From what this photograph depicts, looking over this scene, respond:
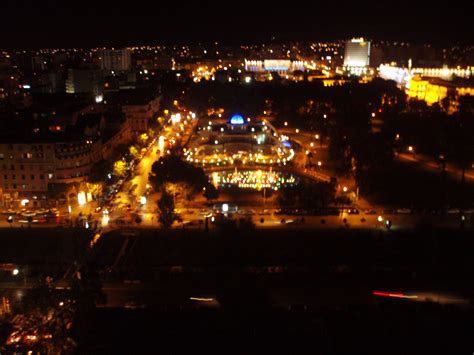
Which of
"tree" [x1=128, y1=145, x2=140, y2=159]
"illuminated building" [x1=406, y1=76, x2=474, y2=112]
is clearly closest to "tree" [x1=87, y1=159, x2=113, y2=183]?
"tree" [x1=128, y1=145, x2=140, y2=159]

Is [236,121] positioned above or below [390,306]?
above

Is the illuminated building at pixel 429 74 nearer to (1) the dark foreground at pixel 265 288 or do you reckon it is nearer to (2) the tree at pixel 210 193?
(2) the tree at pixel 210 193

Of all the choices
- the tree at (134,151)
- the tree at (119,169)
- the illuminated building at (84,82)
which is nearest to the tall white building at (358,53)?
the illuminated building at (84,82)

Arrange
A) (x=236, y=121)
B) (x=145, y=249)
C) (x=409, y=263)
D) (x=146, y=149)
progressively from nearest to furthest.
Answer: (x=409, y=263) → (x=145, y=249) → (x=146, y=149) → (x=236, y=121)

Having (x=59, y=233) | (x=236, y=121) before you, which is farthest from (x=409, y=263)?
(x=236, y=121)

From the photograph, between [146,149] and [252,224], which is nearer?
[252,224]

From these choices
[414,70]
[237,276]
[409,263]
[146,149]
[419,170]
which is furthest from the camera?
[414,70]

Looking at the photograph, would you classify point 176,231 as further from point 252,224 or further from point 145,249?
point 252,224
